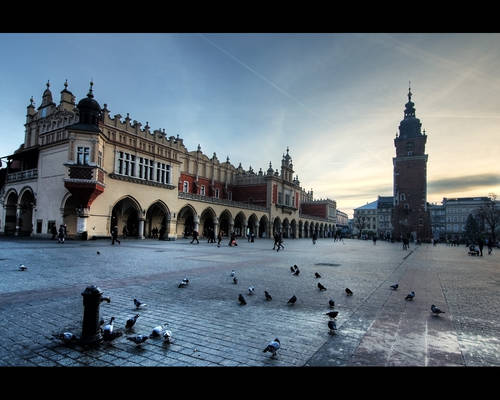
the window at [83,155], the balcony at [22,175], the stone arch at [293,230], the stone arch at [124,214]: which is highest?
the window at [83,155]

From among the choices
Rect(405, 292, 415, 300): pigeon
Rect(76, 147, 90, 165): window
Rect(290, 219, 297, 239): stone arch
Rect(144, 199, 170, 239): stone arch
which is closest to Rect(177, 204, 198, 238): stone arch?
Rect(144, 199, 170, 239): stone arch

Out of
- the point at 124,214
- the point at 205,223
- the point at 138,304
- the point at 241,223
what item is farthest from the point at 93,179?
the point at 241,223

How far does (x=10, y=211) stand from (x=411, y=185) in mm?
71747

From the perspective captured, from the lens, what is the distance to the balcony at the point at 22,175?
31453mm

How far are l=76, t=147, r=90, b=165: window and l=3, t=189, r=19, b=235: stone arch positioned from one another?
48.7ft

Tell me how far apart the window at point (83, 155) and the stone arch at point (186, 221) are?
12.7 meters

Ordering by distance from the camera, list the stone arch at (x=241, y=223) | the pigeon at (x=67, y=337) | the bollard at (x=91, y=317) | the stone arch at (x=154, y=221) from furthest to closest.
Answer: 1. the stone arch at (x=241, y=223)
2. the stone arch at (x=154, y=221)
3. the bollard at (x=91, y=317)
4. the pigeon at (x=67, y=337)

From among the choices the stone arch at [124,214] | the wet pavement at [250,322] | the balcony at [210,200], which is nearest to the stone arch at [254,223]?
the balcony at [210,200]

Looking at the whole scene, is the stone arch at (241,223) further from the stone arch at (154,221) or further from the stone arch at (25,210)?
the stone arch at (25,210)
